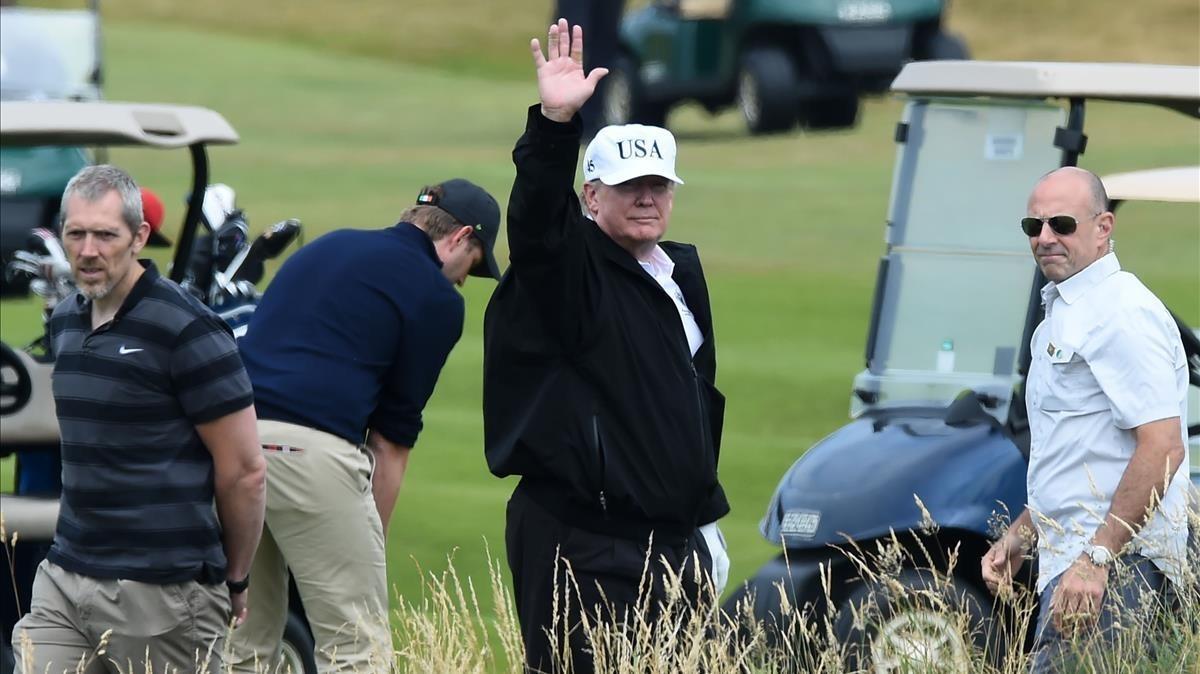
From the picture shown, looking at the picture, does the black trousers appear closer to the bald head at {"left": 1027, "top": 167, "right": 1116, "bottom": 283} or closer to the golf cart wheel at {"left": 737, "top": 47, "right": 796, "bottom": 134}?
the bald head at {"left": 1027, "top": 167, "right": 1116, "bottom": 283}

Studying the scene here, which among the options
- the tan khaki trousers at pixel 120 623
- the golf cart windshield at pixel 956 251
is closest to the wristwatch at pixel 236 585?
the tan khaki trousers at pixel 120 623

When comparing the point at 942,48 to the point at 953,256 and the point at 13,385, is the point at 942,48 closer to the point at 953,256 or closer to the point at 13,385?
the point at 953,256

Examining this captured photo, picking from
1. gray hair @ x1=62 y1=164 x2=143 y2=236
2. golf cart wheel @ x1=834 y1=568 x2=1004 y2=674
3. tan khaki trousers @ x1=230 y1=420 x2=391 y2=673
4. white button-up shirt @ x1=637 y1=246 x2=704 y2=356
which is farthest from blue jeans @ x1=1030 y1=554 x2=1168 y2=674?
gray hair @ x1=62 y1=164 x2=143 y2=236

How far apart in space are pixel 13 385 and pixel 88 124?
1033 mm

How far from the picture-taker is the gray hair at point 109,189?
4988 millimetres

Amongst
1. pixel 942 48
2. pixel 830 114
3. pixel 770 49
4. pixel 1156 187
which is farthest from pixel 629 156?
pixel 830 114

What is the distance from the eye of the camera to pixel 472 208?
598 cm

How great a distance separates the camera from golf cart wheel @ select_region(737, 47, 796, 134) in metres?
22.9

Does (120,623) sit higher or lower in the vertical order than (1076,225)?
lower

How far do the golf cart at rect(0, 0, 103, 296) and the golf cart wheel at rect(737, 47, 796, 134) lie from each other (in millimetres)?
9137

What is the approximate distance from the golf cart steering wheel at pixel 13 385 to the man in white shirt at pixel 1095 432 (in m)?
3.14

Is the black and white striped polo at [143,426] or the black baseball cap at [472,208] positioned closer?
the black and white striped polo at [143,426]

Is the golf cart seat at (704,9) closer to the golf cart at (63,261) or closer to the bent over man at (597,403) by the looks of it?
the golf cart at (63,261)

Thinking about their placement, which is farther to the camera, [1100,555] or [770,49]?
[770,49]
